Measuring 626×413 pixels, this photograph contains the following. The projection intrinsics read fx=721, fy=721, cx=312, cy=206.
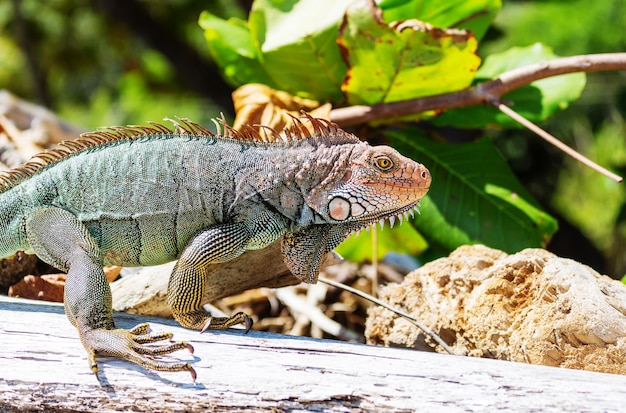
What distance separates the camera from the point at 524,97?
3.78 meters

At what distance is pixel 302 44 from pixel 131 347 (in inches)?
73.3

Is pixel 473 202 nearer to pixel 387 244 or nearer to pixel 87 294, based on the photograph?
pixel 387 244

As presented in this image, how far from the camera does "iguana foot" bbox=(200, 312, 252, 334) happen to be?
8.46 feet

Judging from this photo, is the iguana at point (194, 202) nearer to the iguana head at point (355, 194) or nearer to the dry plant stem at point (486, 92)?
the iguana head at point (355, 194)

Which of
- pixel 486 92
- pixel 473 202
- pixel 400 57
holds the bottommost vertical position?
pixel 473 202

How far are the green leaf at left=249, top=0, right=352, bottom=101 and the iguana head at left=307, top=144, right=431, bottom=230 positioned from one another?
1155 mm

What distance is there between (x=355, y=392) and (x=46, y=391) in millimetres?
945

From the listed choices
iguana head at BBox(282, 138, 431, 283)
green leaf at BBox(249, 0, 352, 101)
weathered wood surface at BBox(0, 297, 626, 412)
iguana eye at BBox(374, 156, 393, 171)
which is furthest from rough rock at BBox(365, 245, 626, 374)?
green leaf at BBox(249, 0, 352, 101)

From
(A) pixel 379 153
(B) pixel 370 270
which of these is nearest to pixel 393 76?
(A) pixel 379 153

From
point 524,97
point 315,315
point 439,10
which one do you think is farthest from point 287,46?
point 315,315

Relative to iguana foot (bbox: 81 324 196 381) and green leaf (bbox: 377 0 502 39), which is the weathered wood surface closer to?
iguana foot (bbox: 81 324 196 381)

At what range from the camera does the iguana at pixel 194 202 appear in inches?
101

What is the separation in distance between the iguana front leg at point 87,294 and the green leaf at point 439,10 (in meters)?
1.96

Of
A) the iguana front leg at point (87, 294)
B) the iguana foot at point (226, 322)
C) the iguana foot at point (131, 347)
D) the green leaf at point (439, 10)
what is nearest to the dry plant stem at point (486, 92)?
the green leaf at point (439, 10)
